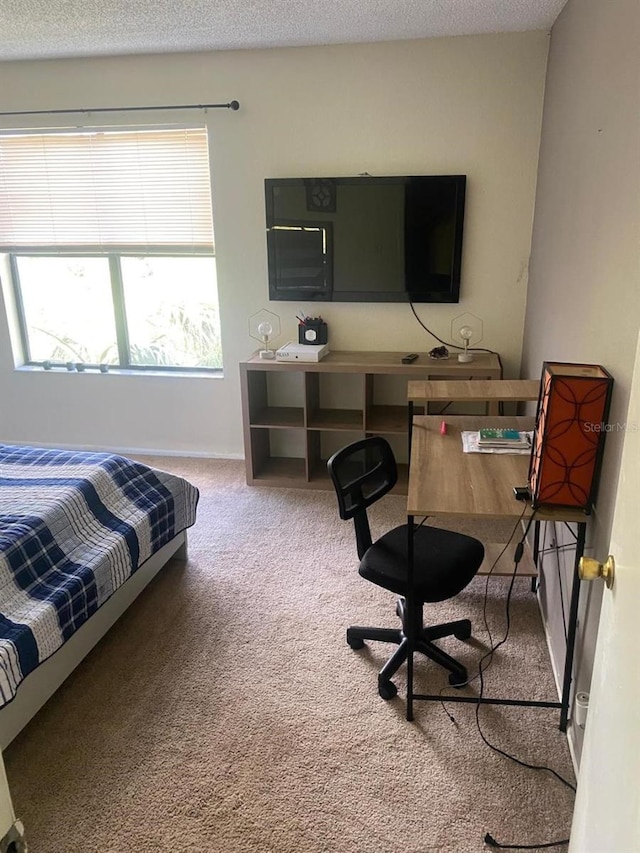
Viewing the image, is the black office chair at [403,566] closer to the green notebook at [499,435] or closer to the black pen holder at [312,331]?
the green notebook at [499,435]

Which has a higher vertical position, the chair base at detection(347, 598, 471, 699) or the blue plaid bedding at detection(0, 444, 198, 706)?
the blue plaid bedding at detection(0, 444, 198, 706)

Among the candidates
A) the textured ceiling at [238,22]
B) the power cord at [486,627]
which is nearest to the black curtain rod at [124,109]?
the textured ceiling at [238,22]

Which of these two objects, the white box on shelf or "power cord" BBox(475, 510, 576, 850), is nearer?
"power cord" BBox(475, 510, 576, 850)

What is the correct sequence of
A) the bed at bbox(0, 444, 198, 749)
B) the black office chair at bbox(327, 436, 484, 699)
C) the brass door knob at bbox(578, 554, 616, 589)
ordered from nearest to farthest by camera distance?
the brass door knob at bbox(578, 554, 616, 589) < the bed at bbox(0, 444, 198, 749) < the black office chair at bbox(327, 436, 484, 699)

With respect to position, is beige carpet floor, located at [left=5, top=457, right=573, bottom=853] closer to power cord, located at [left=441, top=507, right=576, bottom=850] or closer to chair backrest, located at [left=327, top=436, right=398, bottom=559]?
power cord, located at [left=441, top=507, right=576, bottom=850]

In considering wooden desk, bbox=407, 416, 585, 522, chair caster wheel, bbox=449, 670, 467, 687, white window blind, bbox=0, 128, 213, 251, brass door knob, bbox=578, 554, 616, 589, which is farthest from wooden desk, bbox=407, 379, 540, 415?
white window blind, bbox=0, 128, 213, 251

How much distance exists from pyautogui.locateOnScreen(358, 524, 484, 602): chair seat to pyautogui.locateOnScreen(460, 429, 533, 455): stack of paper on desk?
1.15 ft

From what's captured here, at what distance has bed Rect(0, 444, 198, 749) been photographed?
6.40 ft

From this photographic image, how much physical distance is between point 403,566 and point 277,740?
0.68 metres

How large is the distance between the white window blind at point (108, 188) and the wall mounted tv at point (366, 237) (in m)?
0.53

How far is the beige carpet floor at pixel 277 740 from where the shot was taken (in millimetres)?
1694

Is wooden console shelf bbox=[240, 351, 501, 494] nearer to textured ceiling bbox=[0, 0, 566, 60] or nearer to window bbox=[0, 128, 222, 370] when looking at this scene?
window bbox=[0, 128, 222, 370]

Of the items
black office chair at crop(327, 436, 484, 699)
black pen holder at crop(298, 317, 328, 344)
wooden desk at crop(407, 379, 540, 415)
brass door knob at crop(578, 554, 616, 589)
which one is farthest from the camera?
black pen holder at crop(298, 317, 328, 344)

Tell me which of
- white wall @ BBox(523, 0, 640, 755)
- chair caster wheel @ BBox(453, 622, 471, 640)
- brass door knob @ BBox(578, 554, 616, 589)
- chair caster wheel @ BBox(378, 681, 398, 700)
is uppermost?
white wall @ BBox(523, 0, 640, 755)
